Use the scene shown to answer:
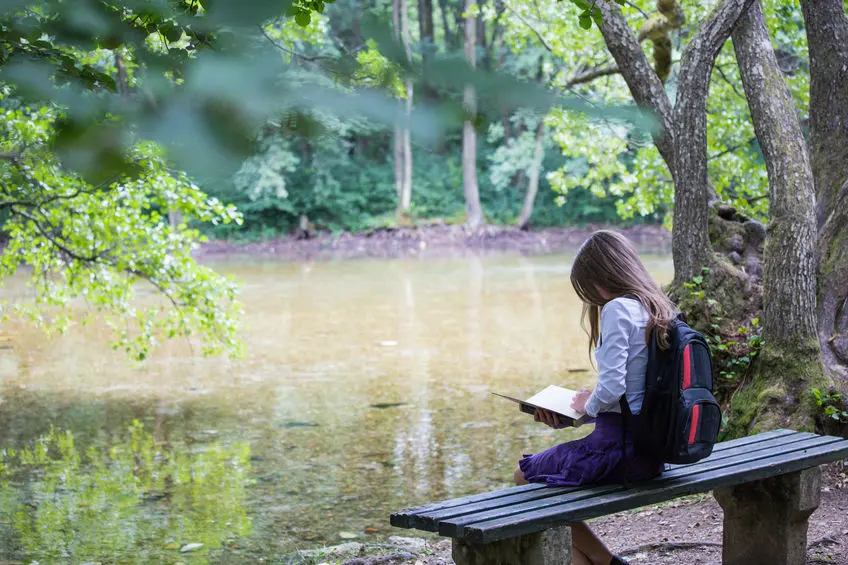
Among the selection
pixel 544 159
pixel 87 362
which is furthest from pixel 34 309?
pixel 544 159

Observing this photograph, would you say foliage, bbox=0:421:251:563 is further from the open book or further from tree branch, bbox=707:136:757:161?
tree branch, bbox=707:136:757:161

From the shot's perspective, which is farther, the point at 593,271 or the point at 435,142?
the point at 593,271

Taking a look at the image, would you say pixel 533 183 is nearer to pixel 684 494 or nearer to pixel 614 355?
pixel 684 494

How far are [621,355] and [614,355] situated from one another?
23 millimetres

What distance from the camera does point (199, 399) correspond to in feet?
30.9

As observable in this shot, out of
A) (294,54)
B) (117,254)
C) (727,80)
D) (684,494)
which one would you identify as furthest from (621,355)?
(727,80)

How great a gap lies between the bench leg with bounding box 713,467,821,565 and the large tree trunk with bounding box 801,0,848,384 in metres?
1.79

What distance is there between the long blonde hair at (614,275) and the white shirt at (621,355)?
0.05m

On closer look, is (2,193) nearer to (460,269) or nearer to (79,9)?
(79,9)

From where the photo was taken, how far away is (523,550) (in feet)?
10.4

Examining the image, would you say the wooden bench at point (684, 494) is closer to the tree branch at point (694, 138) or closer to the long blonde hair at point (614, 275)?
the long blonde hair at point (614, 275)

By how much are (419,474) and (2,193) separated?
3.86m

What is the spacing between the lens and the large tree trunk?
5.93 meters

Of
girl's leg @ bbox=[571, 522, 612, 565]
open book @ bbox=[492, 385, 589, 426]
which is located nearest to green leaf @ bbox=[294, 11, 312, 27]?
open book @ bbox=[492, 385, 589, 426]
